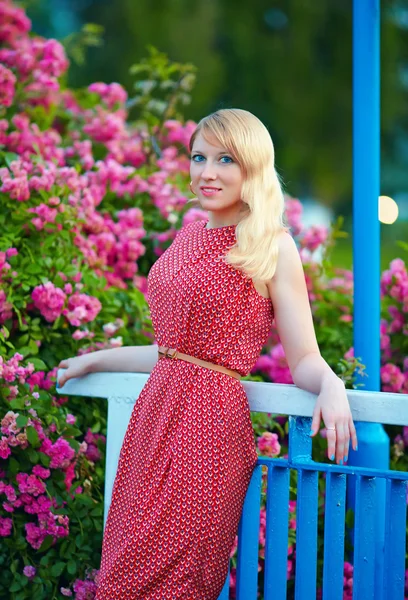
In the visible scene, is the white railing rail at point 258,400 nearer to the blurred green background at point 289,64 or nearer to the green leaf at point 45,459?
the green leaf at point 45,459

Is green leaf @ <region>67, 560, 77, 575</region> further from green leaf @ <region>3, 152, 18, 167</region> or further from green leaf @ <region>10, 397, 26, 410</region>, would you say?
green leaf @ <region>3, 152, 18, 167</region>

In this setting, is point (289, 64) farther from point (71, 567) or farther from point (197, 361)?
point (197, 361)

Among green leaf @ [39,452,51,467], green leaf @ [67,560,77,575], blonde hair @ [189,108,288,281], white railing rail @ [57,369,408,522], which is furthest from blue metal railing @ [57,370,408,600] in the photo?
green leaf @ [39,452,51,467]

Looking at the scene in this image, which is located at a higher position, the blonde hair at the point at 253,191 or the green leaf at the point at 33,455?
the blonde hair at the point at 253,191

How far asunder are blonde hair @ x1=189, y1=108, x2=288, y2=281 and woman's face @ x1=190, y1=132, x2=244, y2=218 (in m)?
0.02

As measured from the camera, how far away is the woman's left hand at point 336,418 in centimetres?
177

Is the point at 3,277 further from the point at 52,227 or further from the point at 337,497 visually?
the point at 337,497

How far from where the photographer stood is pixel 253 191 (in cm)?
200

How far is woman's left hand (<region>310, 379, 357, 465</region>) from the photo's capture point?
1.77m

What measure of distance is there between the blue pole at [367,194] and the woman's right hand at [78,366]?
819 millimetres

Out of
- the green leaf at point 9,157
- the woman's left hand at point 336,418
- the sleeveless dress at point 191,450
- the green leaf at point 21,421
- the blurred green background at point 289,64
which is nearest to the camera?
the woman's left hand at point 336,418

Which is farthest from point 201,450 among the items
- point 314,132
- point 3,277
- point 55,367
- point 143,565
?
point 314,132

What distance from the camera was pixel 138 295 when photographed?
3373 millimetres

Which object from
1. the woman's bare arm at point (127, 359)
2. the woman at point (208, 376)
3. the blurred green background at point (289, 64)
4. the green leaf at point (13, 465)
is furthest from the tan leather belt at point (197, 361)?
the blurred green background at point (289, 64)
